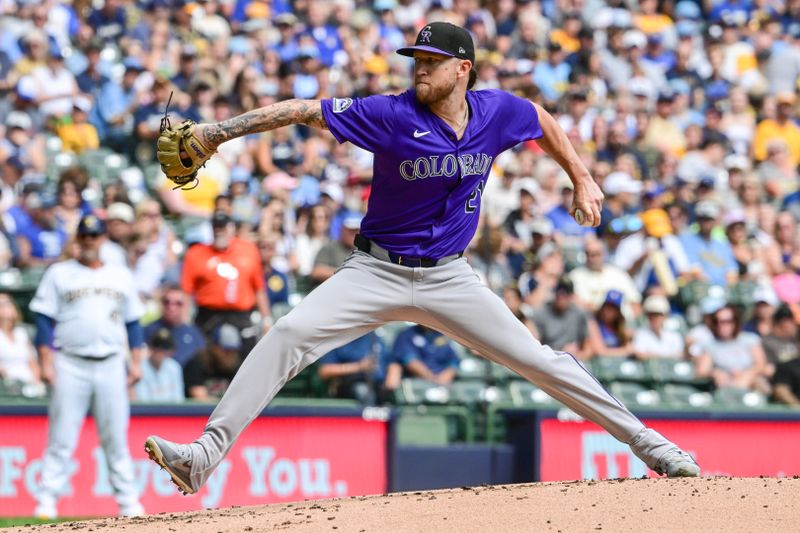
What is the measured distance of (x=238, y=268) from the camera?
1062 centimetres

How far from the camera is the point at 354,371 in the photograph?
10.5 metres

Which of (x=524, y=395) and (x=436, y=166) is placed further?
(x=524, y=395)

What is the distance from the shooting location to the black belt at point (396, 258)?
5840 millimetres

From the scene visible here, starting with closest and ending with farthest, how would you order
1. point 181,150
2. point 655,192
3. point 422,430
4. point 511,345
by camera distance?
point 181,150, point 511,345, point 422,430, point 655,192

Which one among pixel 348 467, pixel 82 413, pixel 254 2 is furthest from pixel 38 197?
pixel 254 2

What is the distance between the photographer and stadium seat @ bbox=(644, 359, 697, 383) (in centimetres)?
1144

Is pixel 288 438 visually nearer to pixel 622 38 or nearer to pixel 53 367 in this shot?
pixel 53 367

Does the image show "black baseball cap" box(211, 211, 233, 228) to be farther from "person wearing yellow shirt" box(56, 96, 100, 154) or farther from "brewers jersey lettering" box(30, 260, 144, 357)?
"person wearing yellow shirt" box(56, 96, 100, 154)

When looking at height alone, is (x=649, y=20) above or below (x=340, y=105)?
above

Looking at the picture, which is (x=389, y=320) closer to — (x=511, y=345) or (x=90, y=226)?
(x=511, y=345)

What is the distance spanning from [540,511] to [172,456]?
1553 millimetres

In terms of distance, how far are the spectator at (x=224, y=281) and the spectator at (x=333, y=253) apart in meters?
0.54

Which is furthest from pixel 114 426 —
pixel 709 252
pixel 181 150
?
pixel 709 252

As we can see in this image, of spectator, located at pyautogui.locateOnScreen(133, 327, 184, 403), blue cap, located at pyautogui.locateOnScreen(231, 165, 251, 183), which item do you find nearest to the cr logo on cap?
spectator, located at pyautogui.locateOnScreen(133, 327, 184, 403)
